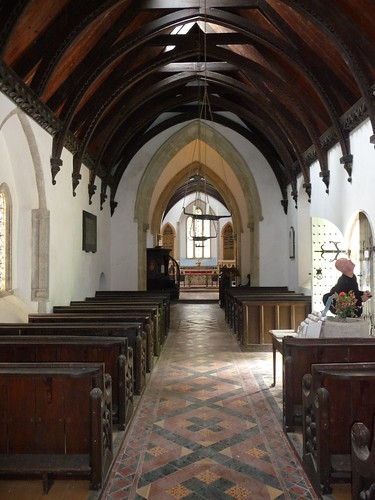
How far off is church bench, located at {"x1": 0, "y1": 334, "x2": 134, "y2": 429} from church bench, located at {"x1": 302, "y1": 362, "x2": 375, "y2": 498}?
1.92 m

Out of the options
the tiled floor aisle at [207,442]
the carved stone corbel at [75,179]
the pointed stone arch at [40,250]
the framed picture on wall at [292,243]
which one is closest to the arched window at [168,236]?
the framed picture on wall at [292,243]

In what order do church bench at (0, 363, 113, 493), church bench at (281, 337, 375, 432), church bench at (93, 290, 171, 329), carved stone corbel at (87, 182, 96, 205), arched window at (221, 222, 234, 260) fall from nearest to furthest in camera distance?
church bench at (0, 363, 113, 493) → church bench at (281, 337, 375, 432) → church bench at (93, 290, 171, 329) → carved stone corbel at (87, 182, 96, 205) → arched window at (221, 222, 234, 260)

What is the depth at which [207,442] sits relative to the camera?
4156 mm

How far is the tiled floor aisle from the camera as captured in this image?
3316mm

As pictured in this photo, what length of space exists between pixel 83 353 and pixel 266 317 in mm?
5100

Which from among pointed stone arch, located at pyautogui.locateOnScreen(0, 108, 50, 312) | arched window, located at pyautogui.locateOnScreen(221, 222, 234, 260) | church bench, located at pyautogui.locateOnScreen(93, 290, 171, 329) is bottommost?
church bench, located at pyautogui.locateOnScreen(93, 290, 171, 329)

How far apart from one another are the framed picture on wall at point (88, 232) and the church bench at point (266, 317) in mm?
3833

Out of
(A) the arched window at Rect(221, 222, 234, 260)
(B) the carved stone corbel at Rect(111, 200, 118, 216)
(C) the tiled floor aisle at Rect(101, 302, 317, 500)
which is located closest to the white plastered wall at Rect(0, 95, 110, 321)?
(C) the tiled floor aisle at Rect(101, 302, 317, 500)

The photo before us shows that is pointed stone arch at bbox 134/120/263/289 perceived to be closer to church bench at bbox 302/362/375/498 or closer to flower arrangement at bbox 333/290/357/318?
flower arrangement at bbox 333/290/357/318

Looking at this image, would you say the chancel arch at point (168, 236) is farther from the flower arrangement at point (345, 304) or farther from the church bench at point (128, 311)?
the flower arrangement at point (345, 304)

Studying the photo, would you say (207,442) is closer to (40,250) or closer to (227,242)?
(40,250)

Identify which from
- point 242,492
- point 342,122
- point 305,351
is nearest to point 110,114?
point 342,122

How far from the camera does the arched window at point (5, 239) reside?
7.26 meters

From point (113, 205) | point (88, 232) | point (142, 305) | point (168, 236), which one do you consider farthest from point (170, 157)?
point (168, 236)
